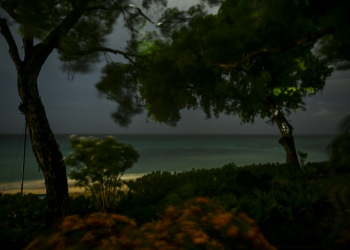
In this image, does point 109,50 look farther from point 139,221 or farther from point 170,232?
point 170,232

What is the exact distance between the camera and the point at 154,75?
327 inches

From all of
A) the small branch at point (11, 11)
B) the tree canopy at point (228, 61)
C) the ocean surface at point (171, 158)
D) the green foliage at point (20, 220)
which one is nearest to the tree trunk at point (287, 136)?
the tree canopy at point (228, 61)

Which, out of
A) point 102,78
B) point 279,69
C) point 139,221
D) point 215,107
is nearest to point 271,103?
point 279,69

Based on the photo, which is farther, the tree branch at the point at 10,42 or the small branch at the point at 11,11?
the tree branch at the point at 10,42

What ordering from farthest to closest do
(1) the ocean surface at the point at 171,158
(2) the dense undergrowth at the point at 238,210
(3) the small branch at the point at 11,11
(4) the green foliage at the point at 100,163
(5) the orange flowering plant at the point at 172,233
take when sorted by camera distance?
(1) the ocean surface at the point at 171,158 → (4) the green foliage at the point at 100,163 → (3) the small branch at the point at 11,11 → (2) the dense undergrowth at the point at 238,210 → (5) the orange flowering plant at the point at 172,233

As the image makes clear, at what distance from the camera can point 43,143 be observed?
18.4 ft

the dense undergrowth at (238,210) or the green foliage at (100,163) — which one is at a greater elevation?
the green foliage at (100,163)

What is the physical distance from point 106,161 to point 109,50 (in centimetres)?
312

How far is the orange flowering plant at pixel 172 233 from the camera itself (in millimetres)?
2119

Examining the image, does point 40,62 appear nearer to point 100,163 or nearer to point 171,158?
point 100,163

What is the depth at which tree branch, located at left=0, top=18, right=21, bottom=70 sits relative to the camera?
19.1 feet

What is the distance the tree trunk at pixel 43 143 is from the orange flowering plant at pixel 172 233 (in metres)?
3.36

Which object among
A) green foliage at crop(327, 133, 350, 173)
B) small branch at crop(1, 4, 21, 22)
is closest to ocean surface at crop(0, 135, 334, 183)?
green foliage at crop(327, 133, 350, 173)

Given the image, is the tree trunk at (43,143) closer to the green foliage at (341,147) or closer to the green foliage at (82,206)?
the green foliage at (82,206)
